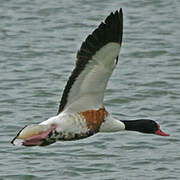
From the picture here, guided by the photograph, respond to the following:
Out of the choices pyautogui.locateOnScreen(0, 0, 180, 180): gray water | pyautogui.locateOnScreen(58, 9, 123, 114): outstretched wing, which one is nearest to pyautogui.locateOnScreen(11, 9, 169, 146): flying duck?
pyautogui.locateOnScreen(58, 9, 123, 114): outstretched wing

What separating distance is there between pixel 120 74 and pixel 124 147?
300cm

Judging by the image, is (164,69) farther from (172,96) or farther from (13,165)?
(13,165)

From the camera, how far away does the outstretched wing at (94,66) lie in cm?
751

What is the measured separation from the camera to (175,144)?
971 cm

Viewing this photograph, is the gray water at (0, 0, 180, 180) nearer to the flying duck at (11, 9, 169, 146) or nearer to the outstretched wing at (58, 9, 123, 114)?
the flying duck at (11, 9, 169, 146)

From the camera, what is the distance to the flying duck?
753cm

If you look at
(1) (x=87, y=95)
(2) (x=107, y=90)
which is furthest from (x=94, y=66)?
(2) (x=107, y=90)

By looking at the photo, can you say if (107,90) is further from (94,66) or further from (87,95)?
(94,66)

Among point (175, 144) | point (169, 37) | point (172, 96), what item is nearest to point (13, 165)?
point (175, 144)

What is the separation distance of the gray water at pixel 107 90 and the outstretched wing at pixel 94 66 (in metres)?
1.10

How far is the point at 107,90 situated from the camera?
11.8m

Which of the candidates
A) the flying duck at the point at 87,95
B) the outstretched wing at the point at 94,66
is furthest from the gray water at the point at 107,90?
the outstretched wing at the point at 94,66

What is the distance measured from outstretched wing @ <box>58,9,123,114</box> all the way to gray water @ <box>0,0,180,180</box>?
1096mm

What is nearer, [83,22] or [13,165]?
[13,165]
